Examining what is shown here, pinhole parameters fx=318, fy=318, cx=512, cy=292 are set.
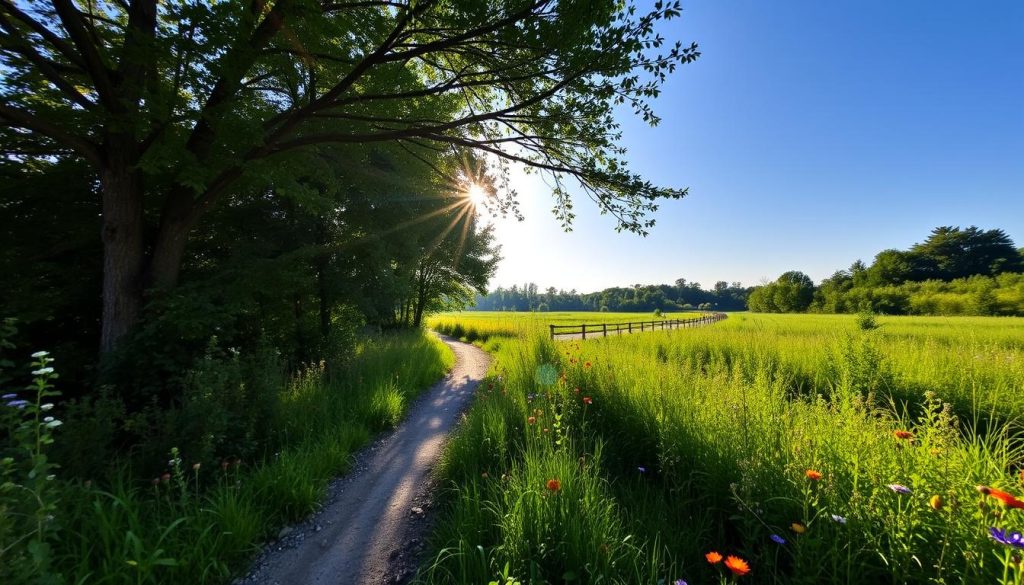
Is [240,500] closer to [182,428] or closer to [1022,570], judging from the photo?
[182,428]

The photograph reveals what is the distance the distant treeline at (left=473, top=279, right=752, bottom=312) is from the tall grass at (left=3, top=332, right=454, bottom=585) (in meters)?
96.1

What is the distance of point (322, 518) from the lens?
3.48 metres

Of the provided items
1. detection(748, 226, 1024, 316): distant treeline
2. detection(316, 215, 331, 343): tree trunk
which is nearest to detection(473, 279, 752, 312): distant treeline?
detection(748, 226, 1024, 316): distant treeline

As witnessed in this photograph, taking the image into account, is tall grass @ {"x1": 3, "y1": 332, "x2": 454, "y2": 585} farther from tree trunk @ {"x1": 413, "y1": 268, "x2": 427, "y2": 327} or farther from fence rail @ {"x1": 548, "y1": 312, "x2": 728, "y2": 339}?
tree trunk @ {"x1": 413, "y1": 268, "x2": 427, "y2": 327}

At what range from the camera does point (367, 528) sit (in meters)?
3.33

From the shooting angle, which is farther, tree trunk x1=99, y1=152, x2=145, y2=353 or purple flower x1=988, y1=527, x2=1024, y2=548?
tree trunk x1=99, y1=152, x2=145, y2=353

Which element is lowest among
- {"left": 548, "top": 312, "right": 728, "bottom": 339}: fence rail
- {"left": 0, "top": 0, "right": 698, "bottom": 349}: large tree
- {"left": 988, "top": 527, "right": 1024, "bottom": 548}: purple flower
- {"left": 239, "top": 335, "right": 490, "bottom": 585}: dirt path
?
{"left": 239, "top": 335, "right": 490, "bottom": 585}: dirt path

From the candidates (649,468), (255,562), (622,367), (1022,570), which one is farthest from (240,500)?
(622,367)

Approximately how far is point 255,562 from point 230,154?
5884mm

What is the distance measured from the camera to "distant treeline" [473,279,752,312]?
101000mm

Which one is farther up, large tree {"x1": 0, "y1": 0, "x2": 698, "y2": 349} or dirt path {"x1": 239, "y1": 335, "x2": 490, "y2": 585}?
large tree {"x1": 0, "y1": 0, "x2": 698, "y2": 349}

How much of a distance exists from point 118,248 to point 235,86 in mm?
3454

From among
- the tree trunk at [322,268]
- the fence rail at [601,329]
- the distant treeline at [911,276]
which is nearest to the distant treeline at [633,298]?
the distant treeline at [911,276]

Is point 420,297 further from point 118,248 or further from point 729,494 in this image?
point 729,494
